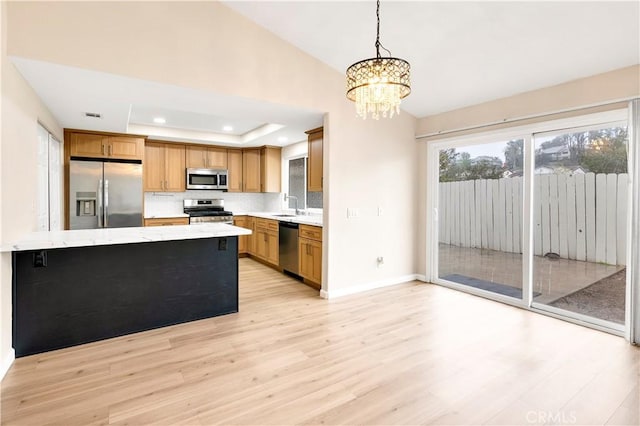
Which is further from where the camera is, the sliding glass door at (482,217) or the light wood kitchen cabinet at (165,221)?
the light wood kitchen cabinet at (165,221)

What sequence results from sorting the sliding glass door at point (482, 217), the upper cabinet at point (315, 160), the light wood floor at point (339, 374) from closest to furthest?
1. the light wood floor at point (339, 374)
2. the sliding glass door at point (482, 217)
3. the upper cabinet at point (315, 160)

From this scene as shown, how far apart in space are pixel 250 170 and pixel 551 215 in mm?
5180

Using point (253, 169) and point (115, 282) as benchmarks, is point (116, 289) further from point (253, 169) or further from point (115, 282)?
point (253, 169)

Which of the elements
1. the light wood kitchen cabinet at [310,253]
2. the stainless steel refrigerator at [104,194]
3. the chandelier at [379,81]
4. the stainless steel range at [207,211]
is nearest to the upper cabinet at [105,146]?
the stainless steel refrigerator at [104,194]

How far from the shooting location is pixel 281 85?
3.50m

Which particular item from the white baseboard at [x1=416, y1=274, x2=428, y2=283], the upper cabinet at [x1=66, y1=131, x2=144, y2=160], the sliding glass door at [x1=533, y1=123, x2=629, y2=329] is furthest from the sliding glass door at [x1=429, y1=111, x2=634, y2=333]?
the upper cabinet at [x1=66, y1=131, x2=144, y2=160]

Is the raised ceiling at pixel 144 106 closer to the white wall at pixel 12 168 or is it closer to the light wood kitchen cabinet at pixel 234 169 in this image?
the white wall at pixel 12 168

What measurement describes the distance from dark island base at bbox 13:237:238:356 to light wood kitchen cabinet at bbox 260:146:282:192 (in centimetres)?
330

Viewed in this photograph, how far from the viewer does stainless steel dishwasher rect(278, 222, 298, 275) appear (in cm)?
484

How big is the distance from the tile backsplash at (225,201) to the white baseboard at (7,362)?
13.1 ft

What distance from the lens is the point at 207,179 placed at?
21.0ft

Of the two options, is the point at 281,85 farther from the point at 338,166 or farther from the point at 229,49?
the point at 338,166

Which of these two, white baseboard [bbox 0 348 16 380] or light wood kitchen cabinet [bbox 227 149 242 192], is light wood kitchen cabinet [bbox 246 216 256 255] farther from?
white baseboard [bbox 0 348 16 380]

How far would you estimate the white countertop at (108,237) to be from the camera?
2.43 meters
